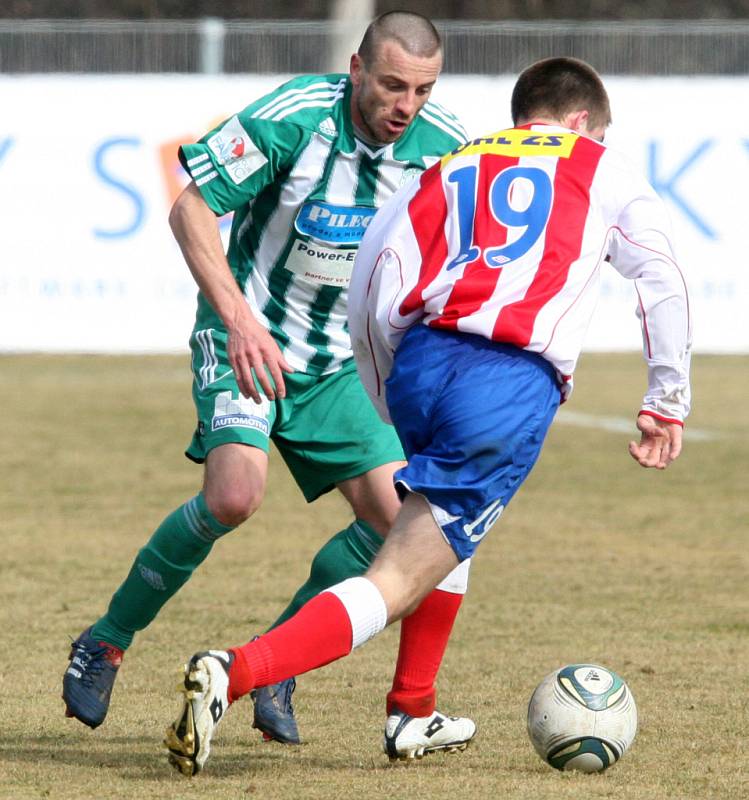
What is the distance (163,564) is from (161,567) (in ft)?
0.04

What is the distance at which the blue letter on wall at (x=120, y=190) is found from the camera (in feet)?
51.6

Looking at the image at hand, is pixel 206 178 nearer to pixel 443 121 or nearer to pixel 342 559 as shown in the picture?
pixel 443 121

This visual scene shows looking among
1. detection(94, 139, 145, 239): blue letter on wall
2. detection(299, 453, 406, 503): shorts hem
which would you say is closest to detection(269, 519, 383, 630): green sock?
detection(299, 453, 406, 503): shorts hem

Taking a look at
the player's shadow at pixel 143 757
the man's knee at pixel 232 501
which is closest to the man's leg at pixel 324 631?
the player's shadow at pixel 143 757

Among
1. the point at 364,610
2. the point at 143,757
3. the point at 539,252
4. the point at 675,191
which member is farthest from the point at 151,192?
the point at 364,610

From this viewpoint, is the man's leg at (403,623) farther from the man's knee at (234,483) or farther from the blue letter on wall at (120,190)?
the blue letter on wall at (120,190)

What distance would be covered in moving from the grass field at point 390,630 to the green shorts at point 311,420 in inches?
27.7

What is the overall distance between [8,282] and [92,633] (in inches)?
448

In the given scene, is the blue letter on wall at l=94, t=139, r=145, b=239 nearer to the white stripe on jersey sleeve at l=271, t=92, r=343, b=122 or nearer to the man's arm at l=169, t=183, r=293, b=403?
the white stripe on jersey sleeve at l=271, t=92, r=343, b=122

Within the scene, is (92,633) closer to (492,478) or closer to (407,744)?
(407,744)

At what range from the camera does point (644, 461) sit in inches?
157

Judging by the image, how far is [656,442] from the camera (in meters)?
4.02

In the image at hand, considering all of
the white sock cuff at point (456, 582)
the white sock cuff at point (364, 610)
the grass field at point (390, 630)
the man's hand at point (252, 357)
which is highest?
the man's hand at point (252, 357)

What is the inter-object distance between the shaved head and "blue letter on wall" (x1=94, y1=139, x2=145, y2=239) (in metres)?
11.2
